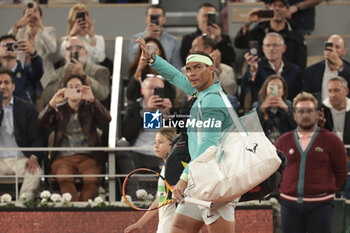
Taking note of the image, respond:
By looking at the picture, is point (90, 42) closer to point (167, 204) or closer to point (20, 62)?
point (20, 62)

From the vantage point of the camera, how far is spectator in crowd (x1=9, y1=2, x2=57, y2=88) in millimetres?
9141

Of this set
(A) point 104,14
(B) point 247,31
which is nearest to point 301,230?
(B) point 247,31

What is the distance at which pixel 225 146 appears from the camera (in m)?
5.15

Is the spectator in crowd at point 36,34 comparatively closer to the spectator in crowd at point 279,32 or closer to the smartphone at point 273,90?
the spectator in crowd at point 279,32

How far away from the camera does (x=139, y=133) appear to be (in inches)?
300

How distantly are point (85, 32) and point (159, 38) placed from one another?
0.91 meters

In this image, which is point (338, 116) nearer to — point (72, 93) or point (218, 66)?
point (218, 66)

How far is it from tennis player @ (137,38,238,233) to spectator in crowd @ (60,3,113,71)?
3607 mm

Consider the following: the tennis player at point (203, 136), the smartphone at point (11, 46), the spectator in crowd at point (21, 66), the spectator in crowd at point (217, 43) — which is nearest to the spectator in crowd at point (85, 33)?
the spectator in crowd at point (21, 66)

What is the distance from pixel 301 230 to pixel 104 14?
536 centimetres

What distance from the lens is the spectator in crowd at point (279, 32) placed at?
9.20 metres

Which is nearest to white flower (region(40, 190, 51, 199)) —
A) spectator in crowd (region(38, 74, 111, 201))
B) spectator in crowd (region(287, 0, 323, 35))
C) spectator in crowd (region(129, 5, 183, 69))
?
spectator in crowd (region(38, 74, 111, 201))

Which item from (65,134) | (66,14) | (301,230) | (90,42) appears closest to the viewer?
(301,230)

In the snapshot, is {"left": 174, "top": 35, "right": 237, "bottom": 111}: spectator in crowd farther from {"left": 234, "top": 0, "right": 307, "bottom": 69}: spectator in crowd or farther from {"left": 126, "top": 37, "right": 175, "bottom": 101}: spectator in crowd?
{"left": 234, "top": 0, "right": 307, "bottom": 69}: spectator in crowd
